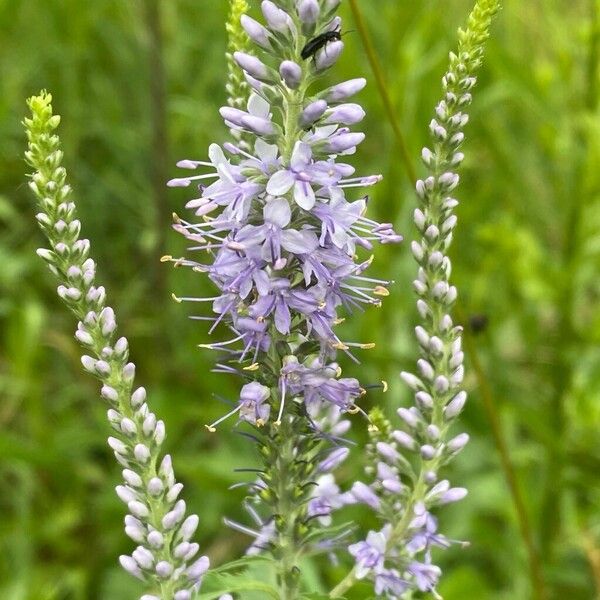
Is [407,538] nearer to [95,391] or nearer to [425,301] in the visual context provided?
[425,301]

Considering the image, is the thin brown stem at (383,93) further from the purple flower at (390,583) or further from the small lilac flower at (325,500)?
the purple flower at (390,583)

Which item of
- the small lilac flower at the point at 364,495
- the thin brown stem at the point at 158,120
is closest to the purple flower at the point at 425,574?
the small lilac flower at the point at 364,495

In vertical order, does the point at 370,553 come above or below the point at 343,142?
below

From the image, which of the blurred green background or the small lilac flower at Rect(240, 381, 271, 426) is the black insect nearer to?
the small lilac flower at Rect(240, 381, 271, 426)

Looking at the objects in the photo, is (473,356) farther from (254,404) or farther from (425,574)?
(254,404)

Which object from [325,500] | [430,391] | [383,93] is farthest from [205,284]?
[430,391]

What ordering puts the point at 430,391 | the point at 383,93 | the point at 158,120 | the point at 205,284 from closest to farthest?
the point at 430,391 < the point at 383,93 < the point at 158,120 < the point at 205,284

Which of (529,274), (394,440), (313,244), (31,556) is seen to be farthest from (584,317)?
(313,244)
